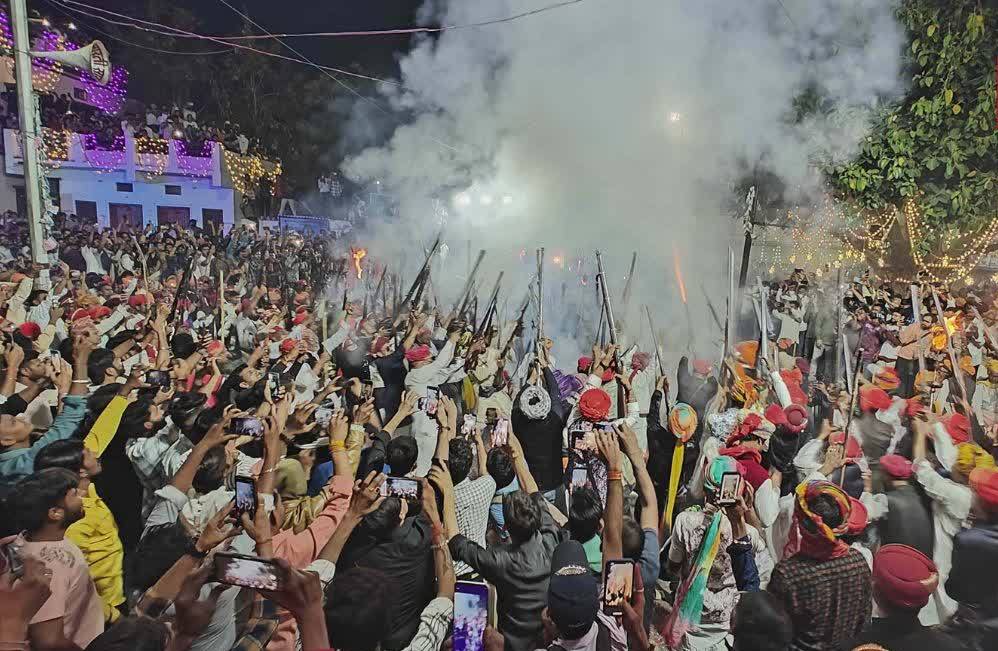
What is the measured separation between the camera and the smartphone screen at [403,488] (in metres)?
3.10

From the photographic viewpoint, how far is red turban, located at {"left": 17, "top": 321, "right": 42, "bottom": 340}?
453 centimetres

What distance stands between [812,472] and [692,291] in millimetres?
1299

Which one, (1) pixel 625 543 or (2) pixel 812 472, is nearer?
(1) pixel 625 543

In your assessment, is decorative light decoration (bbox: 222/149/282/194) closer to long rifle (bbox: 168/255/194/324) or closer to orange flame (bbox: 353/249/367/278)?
long rifle (bbox: 168/255/194/324)

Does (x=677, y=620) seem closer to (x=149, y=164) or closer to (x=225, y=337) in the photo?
(x=225, y=337)

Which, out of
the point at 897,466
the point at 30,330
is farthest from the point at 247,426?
the point at 897,466

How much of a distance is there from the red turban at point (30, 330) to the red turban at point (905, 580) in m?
5.24

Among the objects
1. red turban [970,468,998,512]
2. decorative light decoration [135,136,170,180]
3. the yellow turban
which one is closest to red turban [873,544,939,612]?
red turban [970,468,998,512]

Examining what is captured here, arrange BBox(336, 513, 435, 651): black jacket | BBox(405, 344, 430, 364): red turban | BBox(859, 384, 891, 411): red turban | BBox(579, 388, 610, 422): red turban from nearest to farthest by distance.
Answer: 1. BBox(336, 513, 435, 651): black jacket
2. BBox(579, 388, 610, 422): red turban
3. BBox(859, 384, 891, 411): red turban
4. BBox(405, 344, 430, 364): red turban

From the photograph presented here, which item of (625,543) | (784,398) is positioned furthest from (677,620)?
(784,398)

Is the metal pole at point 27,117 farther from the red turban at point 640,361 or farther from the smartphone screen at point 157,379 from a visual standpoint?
the red turban at point 640,361

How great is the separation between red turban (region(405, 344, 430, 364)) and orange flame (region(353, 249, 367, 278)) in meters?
0.72

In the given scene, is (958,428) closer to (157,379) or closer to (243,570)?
(243,570)

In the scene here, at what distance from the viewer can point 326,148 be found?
4605 millimetres
